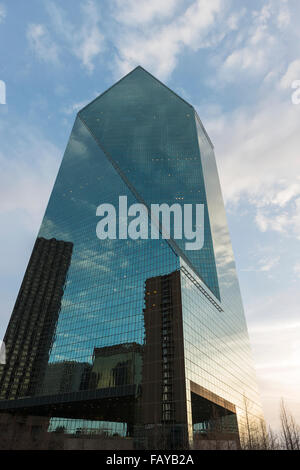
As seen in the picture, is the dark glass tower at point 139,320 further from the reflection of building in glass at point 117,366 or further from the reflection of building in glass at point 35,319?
the reflection of building in glass at point 35,319

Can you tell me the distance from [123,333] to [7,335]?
83432 mm

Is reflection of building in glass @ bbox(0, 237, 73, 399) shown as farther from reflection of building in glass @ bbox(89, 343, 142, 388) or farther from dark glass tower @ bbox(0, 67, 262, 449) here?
reflection of building in glass @ bbox(89, 343, 142, 388)

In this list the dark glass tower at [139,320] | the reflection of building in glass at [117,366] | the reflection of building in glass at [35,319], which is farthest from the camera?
the reflection of building in glass at [35,319]

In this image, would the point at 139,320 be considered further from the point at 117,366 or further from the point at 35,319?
the point at 35,319

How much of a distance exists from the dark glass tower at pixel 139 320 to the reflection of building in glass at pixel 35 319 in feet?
2.75

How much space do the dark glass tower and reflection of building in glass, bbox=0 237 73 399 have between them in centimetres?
84

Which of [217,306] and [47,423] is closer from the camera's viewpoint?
[47,423]

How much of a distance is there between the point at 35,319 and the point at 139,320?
3591 inches

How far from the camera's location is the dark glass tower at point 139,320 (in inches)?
2640

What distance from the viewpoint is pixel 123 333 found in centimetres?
7881

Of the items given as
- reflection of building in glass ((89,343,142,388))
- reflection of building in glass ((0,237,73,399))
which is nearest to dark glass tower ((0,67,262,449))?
reflection of building in glass ((89,343,142,388))

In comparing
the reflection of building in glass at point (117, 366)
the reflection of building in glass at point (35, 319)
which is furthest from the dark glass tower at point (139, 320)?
the reflection of building in glass at point (35, 319)
